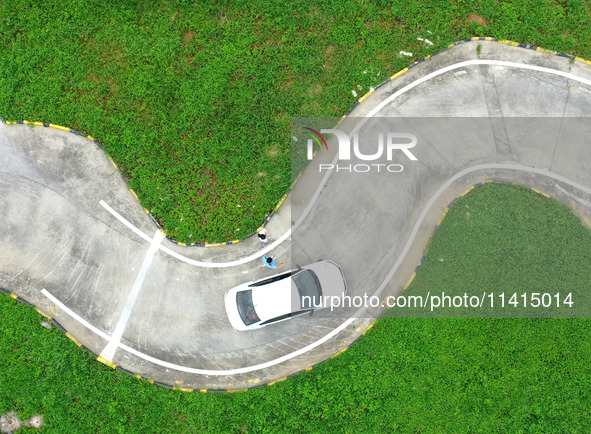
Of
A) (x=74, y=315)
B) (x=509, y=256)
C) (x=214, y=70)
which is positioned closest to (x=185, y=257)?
(x=74, y=315)

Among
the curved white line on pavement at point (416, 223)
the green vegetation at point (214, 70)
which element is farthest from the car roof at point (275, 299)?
the green vegetation at point (214, 70)

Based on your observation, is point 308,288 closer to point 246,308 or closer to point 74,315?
point 246,308

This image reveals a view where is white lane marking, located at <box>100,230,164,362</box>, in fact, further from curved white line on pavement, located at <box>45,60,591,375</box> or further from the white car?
the white car

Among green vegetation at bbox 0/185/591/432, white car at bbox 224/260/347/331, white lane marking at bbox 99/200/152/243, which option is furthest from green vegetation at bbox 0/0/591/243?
green vegetation at bbox 0/185/591/432

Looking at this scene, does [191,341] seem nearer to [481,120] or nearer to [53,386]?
[53,386]

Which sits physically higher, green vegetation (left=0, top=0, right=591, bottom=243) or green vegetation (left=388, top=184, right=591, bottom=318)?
green vegetation (left=0, top=0, right=591, bottom=243)

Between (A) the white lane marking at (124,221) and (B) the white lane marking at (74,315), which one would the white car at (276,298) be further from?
(B) the white lane marking at (74,315)
